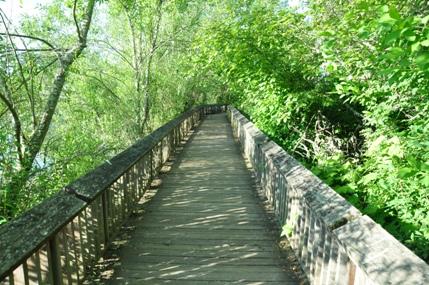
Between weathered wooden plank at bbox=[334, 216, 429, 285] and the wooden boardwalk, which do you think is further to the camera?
the wooden boardwalk

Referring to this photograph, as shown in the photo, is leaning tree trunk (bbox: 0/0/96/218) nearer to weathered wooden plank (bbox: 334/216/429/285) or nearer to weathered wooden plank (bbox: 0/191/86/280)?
weathered wooden plank (bbox: 0/191/86/280)

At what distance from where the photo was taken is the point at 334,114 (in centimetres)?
812

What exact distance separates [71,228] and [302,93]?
17.5ft

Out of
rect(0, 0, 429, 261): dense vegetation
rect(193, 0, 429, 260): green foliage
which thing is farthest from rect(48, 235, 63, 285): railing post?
rect(193, 0, 429, 260): green foliage

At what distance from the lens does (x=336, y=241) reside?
2268 millimetres

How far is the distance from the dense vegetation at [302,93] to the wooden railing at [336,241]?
0.53m

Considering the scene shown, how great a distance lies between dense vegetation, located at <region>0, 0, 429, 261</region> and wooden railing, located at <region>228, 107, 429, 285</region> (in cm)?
53

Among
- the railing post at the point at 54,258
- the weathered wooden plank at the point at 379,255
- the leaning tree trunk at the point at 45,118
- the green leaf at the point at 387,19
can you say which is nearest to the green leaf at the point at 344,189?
the weathered wooden plank at the point at 379,255

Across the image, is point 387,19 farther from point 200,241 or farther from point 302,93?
point 302,93

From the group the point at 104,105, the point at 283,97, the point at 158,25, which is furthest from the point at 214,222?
the point at 158,25

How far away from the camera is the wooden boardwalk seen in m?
3.13

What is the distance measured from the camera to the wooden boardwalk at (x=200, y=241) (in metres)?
3.13

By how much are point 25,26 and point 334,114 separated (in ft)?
25.7

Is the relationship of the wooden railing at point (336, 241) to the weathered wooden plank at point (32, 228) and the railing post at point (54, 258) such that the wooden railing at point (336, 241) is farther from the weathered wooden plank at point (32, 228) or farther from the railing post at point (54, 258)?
the railing post at point (54, 258)
